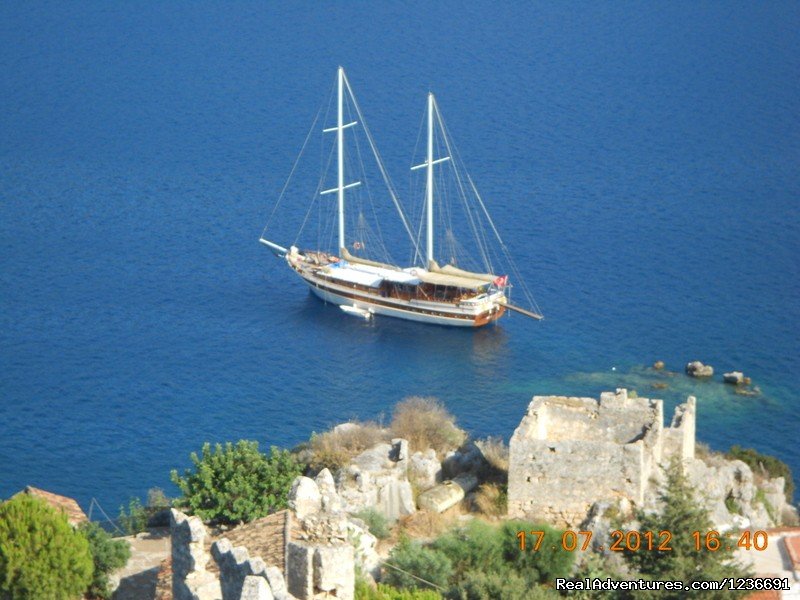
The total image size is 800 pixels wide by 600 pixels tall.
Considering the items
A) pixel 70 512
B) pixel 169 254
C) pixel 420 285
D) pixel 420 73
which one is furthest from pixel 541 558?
pixel 420 73

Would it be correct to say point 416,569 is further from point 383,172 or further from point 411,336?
point 383,172

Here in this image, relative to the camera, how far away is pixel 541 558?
141 ft

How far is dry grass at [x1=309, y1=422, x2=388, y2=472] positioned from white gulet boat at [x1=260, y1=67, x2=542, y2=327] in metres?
46.0

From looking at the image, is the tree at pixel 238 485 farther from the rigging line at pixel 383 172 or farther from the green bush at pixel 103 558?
the rigging line at pixel 383 172

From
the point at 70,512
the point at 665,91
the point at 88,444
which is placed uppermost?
the point at 665,91

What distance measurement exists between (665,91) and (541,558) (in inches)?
4258

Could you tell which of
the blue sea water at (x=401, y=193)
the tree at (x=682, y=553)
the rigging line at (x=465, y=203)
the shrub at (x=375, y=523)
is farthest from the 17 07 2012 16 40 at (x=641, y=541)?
the rigging line at (x=465, y=203)

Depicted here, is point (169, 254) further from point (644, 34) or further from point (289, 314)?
point (644, 34)

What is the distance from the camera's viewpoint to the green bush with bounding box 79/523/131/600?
4078cm

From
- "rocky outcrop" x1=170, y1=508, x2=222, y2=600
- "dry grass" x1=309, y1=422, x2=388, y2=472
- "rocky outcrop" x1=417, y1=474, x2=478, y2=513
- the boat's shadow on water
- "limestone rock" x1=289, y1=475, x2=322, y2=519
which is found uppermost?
"limestone rock" x1=289, y1=475, x2=322, y2=519

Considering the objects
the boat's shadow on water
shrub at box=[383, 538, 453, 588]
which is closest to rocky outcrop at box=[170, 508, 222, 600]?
shrub at box=[383, 538, 453, 588]

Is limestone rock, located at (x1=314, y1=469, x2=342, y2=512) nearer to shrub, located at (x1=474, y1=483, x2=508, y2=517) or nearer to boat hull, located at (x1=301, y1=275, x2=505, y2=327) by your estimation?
shrub, located at (x1=474, y1=483, x2=508, y2=517)

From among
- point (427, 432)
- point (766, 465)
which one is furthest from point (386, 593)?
point (766, 465)

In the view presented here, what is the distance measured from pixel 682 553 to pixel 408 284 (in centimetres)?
6536
